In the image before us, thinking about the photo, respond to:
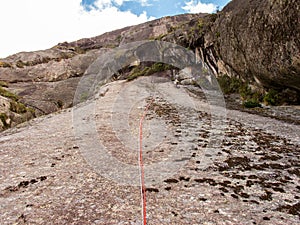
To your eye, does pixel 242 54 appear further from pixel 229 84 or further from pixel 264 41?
pixel 229 84

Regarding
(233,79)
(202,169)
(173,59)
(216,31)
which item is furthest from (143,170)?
(173,59)

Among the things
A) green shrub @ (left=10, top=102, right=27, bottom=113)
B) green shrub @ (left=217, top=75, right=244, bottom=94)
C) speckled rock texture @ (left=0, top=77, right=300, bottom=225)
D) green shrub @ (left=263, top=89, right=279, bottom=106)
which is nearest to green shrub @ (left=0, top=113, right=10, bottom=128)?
green shrub @ (left=10, top=102, right=27, bottom=113)

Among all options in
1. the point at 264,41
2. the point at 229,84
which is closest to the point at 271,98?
the point at 264,41

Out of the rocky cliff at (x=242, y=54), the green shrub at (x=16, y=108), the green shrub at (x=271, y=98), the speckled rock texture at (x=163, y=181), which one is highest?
the rocky cliff at (x=242, y=54)

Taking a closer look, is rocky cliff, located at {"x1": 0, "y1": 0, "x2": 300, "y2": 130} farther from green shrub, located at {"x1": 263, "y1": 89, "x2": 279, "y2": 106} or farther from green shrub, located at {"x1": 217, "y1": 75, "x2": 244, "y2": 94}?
green shrub, located at {"x1": 217, "y1": 75, "x2": 244, "y2": 94}

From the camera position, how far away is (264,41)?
25.1 m

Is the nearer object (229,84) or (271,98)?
(271,98)

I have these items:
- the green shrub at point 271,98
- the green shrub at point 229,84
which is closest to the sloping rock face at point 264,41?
the green shrub at point 271,98

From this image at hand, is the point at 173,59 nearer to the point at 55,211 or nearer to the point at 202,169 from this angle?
the point at 202,169

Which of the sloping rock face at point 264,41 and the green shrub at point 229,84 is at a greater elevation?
the sloping rock face at point 264,41

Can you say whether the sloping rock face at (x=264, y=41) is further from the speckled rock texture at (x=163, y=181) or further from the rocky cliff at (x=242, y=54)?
the speckled rock texture at (x=163, y=181)

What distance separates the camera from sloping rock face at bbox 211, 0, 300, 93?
2101cm

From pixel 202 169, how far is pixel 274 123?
1268cm

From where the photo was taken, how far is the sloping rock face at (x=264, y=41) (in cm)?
2101
